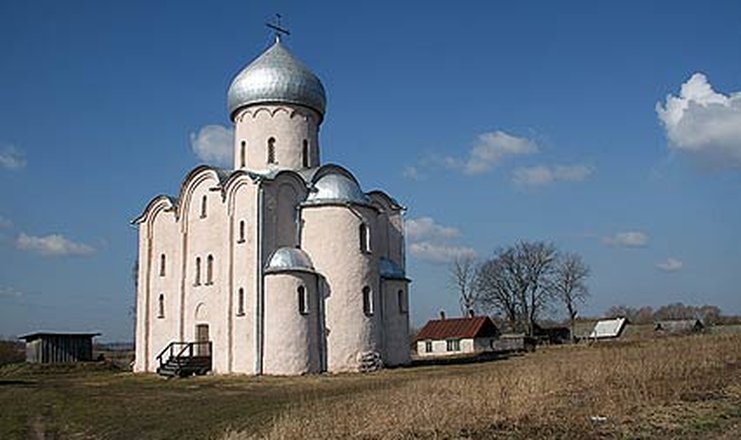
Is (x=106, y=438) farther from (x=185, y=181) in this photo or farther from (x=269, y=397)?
(x=185, y=181)

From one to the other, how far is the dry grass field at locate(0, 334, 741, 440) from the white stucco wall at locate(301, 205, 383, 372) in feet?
27.2

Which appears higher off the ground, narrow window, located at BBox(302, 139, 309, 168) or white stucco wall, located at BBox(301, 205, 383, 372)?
narrow window, located at BBox(302, 139, 309, 168)

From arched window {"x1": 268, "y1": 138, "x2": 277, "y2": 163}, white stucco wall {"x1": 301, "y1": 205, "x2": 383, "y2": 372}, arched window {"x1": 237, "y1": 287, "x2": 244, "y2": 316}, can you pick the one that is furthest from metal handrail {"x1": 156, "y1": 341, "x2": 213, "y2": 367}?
arched window {"x1": 268, "y1": 138, "x2": 277, "y2": 163}

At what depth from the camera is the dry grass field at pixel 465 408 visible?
37.4 ft

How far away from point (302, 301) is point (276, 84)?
11500mm

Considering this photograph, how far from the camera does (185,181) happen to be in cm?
3625

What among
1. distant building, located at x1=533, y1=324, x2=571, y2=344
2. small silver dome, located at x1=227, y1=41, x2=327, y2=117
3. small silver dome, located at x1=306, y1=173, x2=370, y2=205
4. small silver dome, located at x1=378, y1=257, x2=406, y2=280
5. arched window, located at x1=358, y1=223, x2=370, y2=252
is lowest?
distant building, located at x1=533, y1=324, x2=571, y2=344

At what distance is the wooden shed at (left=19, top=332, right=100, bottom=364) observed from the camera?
43.8 m

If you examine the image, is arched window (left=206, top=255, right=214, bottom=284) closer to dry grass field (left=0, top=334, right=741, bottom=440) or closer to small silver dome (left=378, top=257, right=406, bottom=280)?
small silver dome (left=378, top=257, right=406, bottom=280)

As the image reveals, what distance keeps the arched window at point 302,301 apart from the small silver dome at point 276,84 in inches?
404

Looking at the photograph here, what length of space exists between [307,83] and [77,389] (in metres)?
18.3

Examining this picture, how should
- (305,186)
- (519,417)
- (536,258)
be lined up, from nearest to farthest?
(519,417)
(305,186)
(536,258)

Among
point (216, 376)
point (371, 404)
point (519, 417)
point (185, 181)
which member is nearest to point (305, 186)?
point (185, 181)

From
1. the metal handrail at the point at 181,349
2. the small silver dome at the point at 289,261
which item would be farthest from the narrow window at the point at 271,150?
the metal handrail at the point at 181,349
